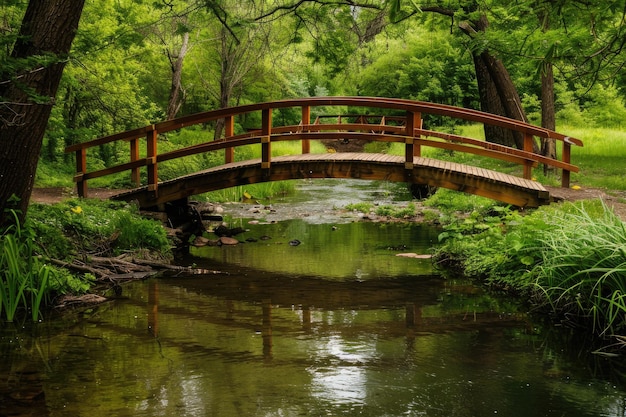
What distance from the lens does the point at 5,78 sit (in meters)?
7.76

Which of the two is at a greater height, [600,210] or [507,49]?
[507,49]

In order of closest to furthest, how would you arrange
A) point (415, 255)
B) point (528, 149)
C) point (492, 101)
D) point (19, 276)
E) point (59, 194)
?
1. point (19, 276)
2. point (415, 255)
3. point (528, 149)
4. point (59, 194)
5. point (492, 101)

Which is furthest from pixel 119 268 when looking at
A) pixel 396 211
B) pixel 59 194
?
pixel 396 211

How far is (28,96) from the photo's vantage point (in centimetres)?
791

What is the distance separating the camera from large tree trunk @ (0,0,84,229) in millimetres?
7945

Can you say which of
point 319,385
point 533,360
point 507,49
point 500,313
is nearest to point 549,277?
point 500,313

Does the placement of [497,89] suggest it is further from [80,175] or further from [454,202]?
[80,175]

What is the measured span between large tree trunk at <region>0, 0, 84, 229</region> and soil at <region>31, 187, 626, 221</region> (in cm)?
362

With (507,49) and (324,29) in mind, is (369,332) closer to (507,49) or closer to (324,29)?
(507,49)

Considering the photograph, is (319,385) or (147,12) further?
(147,12)

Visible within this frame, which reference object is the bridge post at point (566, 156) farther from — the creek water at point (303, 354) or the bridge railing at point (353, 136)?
the creek water at point (303, 354)

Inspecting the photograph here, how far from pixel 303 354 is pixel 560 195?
720 cm

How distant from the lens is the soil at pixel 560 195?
12234 millimetres

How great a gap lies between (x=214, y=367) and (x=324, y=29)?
12341 mm
